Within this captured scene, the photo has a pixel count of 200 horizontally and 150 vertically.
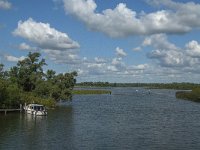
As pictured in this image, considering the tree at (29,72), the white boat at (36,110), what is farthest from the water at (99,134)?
the tree at (29,72)

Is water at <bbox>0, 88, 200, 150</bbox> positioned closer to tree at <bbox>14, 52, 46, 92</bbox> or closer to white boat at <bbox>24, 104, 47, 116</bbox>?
white boat at <bbox>24, 104, 47, 116</bbox>

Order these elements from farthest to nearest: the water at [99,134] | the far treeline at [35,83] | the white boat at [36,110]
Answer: the far treeline at [35,83] < the white boat at [36,110] < the water at [99,134]

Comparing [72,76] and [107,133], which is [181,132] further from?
[72,76]

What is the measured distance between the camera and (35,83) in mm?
117250

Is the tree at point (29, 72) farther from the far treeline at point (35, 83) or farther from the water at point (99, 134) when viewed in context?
the water at point (99, 134)

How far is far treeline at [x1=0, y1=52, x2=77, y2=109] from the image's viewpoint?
342ft

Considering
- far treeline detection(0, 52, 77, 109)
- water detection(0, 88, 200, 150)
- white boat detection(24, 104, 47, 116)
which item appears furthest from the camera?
far treeline detection(0, 52, 77, 109)

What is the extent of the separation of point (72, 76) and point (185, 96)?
236 feet

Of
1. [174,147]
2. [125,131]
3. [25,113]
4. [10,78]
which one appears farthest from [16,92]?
[174,147]

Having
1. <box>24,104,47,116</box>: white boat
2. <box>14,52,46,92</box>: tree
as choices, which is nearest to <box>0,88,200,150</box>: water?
<box>24,104,47,116</box>: white boat

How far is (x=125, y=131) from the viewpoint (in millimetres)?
63281

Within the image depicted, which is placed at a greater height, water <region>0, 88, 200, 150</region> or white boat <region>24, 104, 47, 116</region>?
white boat <region>24, 104, 47, 116</region>

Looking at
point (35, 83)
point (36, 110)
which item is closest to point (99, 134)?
point (36, 110)

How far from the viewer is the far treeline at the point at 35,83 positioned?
104181 mm
